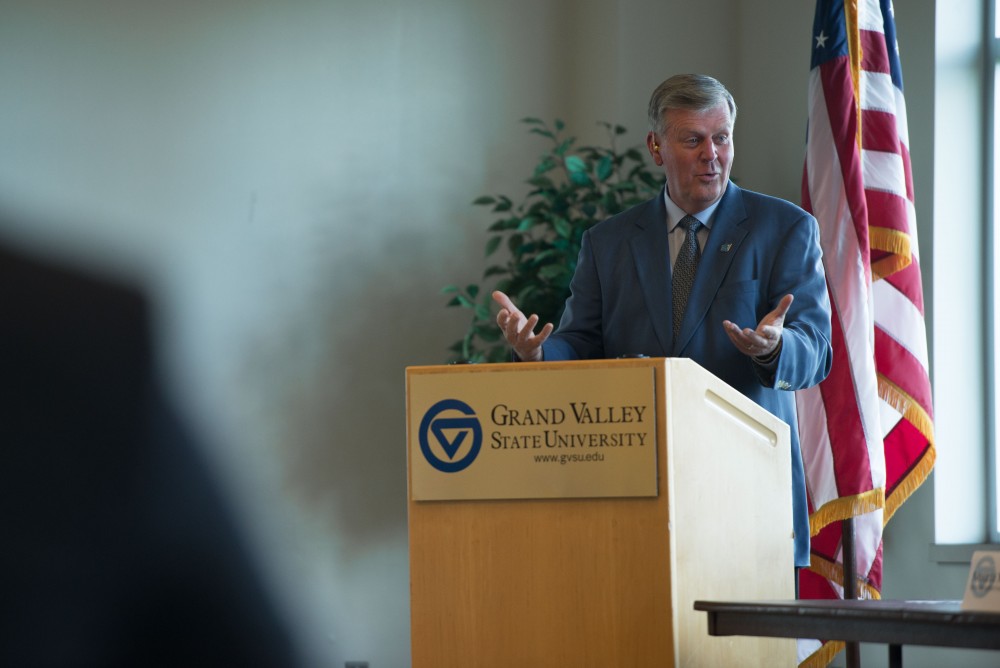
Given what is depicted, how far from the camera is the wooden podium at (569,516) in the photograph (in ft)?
5.70

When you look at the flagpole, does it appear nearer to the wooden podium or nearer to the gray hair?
the gray hair

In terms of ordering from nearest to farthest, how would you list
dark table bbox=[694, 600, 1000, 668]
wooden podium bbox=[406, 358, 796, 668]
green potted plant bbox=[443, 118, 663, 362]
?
dark table bbox=[694, 600, 1000, 668] → wooden podium bbox=[406, 358, 796, 668] → green potted plant bbox=[443, 118, 663, 362]

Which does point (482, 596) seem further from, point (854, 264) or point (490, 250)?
point (490, 250)

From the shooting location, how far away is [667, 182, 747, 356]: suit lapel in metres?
2.39

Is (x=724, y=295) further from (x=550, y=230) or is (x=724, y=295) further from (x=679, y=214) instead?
(x=550, y=230)

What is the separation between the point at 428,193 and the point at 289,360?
0.86 metres

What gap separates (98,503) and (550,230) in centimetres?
189

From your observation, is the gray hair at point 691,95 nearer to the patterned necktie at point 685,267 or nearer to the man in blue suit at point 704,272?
the man in blue suit at point 704,272

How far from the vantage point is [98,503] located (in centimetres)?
408

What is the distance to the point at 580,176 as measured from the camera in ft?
14.0

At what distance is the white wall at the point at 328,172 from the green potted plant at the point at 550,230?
0.30m

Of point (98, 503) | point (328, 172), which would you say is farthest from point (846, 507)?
point (98, 503)

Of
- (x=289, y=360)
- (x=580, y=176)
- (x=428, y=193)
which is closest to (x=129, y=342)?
(x=289, y=360)

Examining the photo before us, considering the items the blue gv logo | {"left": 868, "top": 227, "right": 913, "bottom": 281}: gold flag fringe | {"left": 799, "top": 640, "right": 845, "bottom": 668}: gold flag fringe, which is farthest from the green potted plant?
the blue gv logo
